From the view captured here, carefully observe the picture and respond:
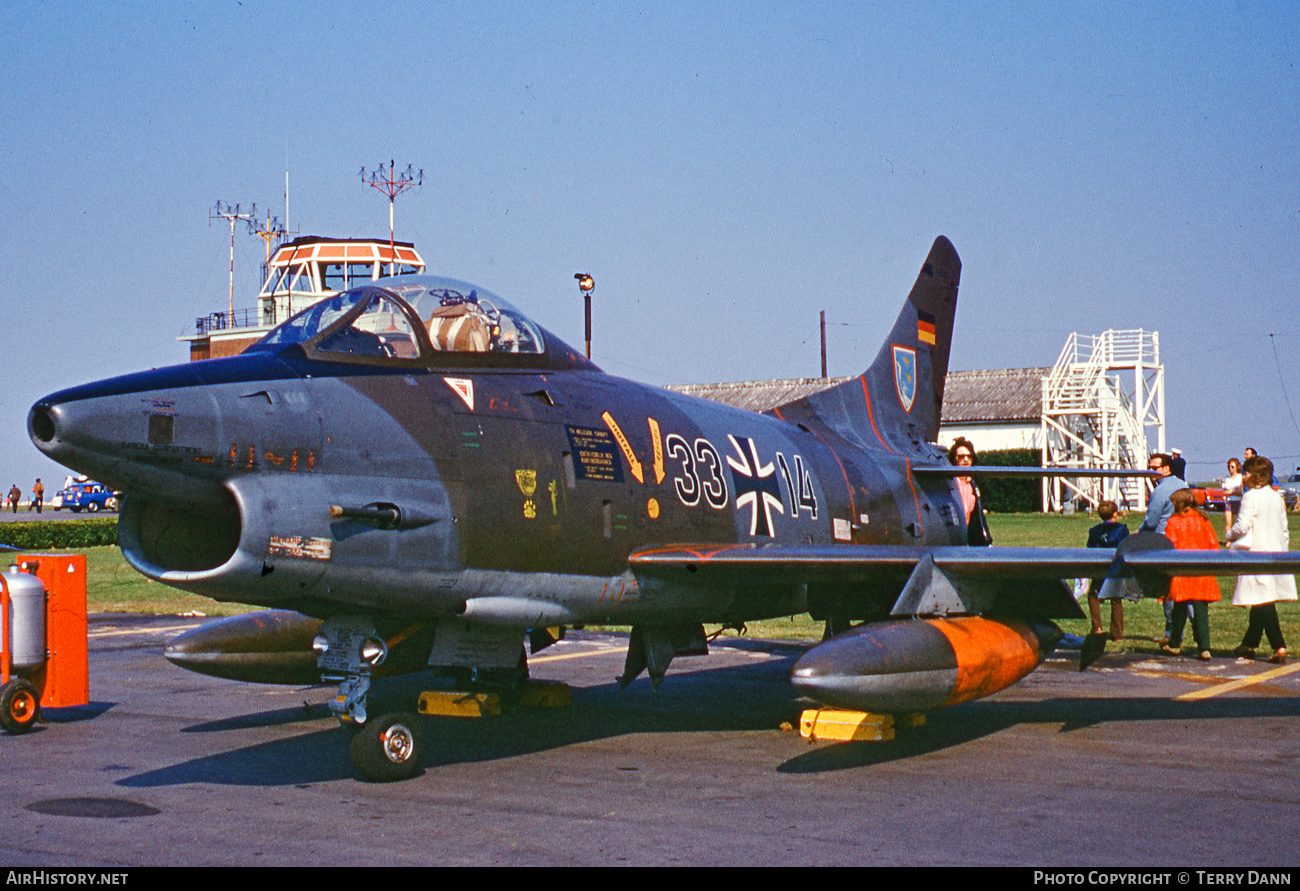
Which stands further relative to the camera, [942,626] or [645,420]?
[645,420]

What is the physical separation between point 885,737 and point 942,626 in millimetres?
1010

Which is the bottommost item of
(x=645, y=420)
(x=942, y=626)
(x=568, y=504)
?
(x=942, y=626)

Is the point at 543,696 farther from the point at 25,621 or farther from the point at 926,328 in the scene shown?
the point at 926,328

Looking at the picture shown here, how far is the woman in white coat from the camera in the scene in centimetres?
1297

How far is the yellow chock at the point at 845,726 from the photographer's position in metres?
9.23

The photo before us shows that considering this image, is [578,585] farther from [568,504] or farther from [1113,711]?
[1113,711]

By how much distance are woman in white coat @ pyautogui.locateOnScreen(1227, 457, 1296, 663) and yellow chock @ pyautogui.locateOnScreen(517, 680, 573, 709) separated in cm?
712

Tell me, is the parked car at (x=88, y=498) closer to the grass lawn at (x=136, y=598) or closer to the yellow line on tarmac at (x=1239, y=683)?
the grass lawn at (x=136, y=598)

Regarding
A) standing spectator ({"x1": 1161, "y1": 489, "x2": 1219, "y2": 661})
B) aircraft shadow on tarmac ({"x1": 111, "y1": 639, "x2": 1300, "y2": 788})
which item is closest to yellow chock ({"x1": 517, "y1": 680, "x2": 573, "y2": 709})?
aircraft shadow on tarmac ({"x1": 111, "y1": 639, "x2": 1300, "y2": 788})

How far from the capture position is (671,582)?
9266 millimetres

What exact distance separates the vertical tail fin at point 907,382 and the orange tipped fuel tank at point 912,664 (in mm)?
4188

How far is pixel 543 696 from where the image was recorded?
11.0m

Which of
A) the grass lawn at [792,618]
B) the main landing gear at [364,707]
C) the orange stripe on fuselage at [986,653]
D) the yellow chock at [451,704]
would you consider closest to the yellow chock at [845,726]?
the orange stripe on fuselage at [986,653]

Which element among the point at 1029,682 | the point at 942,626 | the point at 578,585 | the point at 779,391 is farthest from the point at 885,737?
the point at 779,391
